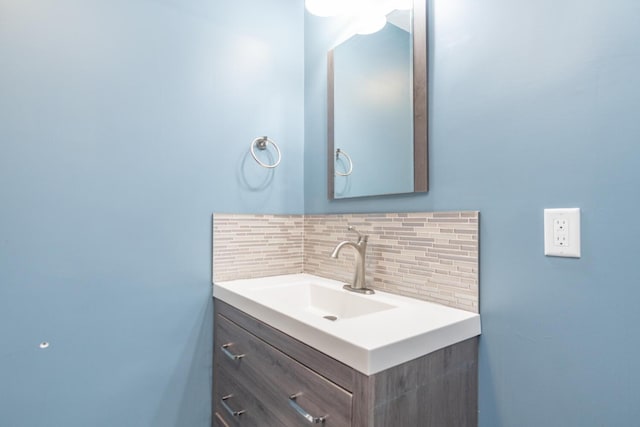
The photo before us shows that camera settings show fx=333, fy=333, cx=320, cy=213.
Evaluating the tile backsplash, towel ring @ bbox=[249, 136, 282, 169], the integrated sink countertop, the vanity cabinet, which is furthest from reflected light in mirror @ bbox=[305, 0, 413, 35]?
the vanity cabinet

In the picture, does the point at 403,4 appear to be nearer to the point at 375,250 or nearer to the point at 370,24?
the point at 370,24

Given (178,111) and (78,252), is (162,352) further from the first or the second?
(178,111)

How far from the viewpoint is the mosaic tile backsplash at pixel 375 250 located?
99cm

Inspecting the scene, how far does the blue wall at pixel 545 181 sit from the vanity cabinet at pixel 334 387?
0.42 feet

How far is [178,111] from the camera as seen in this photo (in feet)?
4.37

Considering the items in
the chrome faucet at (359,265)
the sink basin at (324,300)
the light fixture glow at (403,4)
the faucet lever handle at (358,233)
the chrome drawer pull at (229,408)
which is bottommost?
the chrome drawer pull at (229,408)

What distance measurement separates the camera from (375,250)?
1270 mm

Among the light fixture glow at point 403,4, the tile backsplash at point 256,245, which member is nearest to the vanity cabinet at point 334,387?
the tile backsplash at point 256,245

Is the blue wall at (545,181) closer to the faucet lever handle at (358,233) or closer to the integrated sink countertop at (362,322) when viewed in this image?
the integrated sink countertop at (362,322)

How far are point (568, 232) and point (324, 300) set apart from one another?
0.86m

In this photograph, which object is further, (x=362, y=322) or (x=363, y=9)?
(x=363, y=9)

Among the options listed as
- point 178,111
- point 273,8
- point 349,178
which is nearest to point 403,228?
point 349,178

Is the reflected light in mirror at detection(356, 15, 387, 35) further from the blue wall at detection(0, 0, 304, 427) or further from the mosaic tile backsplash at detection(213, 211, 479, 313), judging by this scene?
the mosaic tile backsplash at detection(213, 211, 479, 313)

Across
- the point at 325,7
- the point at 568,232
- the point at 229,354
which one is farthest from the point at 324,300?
the point at 325,7
